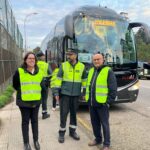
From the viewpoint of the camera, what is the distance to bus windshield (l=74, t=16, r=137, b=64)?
35.1ft

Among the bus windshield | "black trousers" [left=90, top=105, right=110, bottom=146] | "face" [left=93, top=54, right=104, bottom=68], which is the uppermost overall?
the bus windshield

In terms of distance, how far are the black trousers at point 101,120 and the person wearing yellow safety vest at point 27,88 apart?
111 cm

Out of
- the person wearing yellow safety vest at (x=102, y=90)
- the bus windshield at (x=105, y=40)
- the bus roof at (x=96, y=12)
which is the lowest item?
the person wearing yellow safety vest at (x=102, y=90)

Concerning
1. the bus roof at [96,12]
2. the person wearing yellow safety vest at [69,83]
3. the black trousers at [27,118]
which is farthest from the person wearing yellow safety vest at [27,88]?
the bus roof at [96,12]

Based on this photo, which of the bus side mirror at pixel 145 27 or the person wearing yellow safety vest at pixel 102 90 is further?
the bus side mirror at pixel 145 27

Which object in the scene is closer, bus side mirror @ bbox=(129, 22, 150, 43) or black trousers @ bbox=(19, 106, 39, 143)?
black trousers @ bbox=(19, 106, 39, 143)

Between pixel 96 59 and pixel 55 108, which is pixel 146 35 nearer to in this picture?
pixel 55 108

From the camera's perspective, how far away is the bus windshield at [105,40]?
10.7 meters

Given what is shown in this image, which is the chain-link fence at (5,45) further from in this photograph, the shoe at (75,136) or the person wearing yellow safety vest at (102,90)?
the person wearing yellow safety vest at (102,90)

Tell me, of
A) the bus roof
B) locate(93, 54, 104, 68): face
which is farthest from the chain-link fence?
locate(93, 54, 104, 68): face

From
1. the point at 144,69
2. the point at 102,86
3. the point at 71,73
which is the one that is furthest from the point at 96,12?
the point at 144,69

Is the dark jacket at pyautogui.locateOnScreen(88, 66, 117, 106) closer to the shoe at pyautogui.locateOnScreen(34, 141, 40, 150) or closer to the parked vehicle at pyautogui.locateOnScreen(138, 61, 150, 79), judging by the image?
the shoe at pyautogui.locateOnScreen(34, 141, 40, 150)

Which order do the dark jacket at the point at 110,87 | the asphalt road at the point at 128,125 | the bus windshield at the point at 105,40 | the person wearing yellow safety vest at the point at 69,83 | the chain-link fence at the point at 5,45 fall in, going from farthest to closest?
the chain-link fence at the point at 5,45 < the bus windshield at the point at 105,40 < the person wearing yellow safety vest at the point at 69,83 < the asphalt road at the point at 128,125 < the dark jacket at the point at 110,87

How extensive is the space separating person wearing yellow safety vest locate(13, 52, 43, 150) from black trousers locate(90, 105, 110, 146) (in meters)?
1.11
